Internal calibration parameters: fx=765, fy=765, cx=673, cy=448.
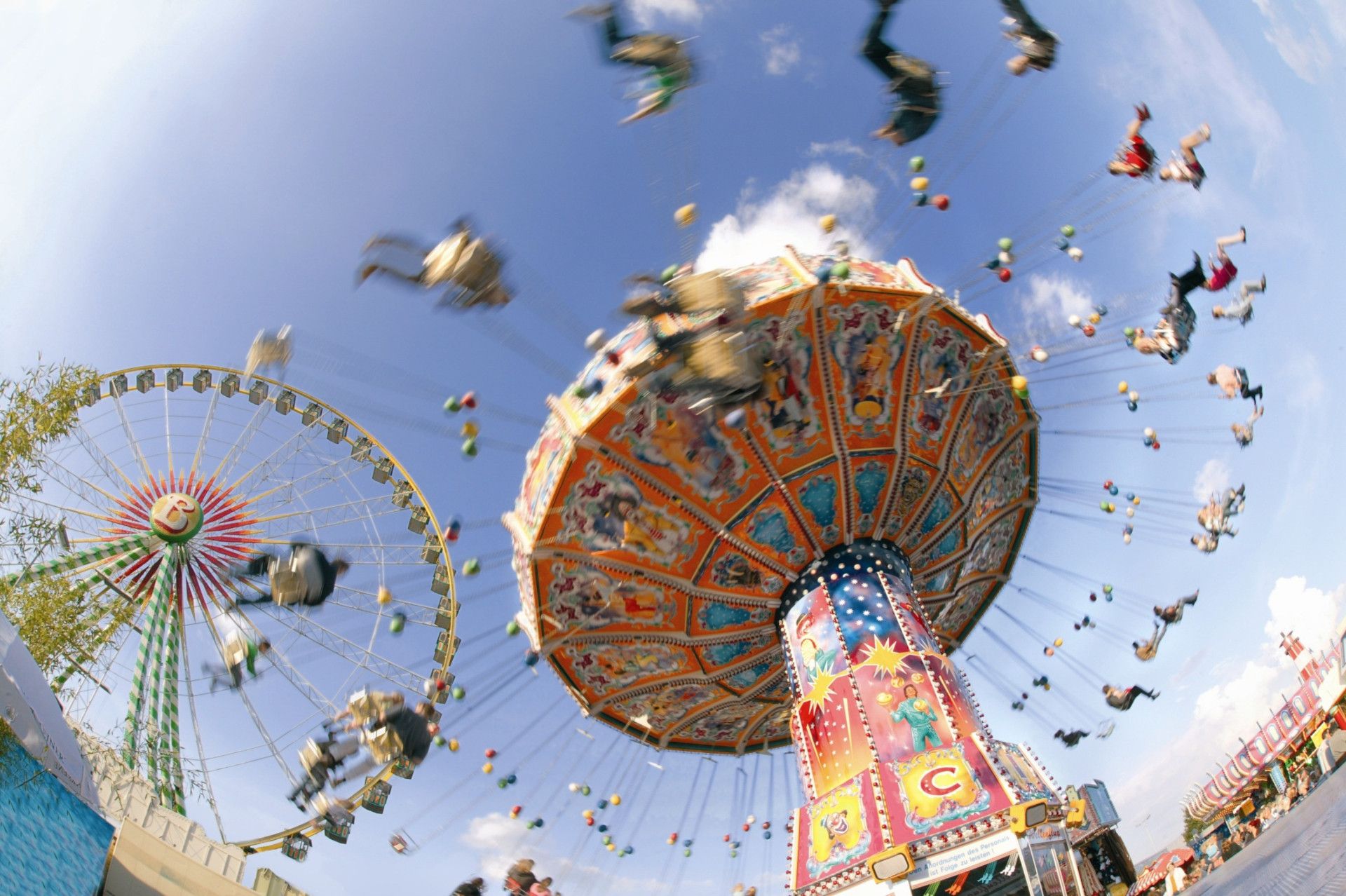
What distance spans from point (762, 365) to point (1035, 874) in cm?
593

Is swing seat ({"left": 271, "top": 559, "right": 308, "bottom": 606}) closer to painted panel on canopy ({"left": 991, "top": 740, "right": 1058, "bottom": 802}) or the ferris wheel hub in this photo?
the ferris wheel hub

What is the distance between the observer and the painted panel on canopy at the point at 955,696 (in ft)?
28.9

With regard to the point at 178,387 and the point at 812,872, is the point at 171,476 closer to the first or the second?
the point at 178,387

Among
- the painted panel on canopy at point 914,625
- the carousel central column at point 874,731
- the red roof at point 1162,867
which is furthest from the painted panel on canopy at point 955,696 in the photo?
the red roof at point 1162,867

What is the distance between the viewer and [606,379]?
9367 mm

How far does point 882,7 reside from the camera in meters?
8.04

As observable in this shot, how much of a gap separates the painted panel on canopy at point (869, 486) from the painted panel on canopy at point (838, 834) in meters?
3.39

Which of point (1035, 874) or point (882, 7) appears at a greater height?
point (882, 7)

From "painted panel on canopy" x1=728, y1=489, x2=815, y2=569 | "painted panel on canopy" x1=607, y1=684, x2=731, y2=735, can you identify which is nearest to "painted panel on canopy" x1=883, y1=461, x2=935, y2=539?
"painted panel on canopy" x1=728, y1=489, x2=815, y2=569

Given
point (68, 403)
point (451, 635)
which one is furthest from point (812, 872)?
point (68, 403)

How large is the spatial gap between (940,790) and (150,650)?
14.3m

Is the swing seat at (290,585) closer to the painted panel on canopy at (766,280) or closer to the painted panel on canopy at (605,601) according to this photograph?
the painted panel on canopy at (605,601)

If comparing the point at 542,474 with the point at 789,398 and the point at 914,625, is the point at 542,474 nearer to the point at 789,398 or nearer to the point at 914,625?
the point at 789,398

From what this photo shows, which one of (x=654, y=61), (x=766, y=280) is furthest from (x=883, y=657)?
(x=654, y=61)
